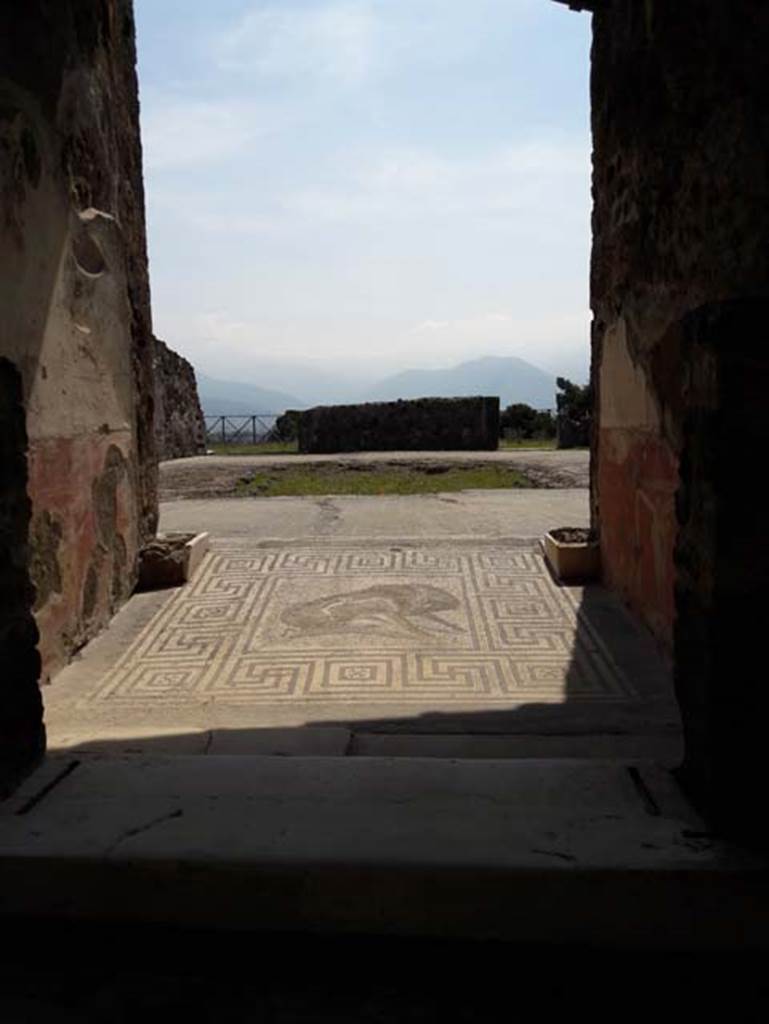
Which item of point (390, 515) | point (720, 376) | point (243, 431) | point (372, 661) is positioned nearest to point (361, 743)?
point (372, 661)

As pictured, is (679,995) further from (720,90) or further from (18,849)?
(720,90)

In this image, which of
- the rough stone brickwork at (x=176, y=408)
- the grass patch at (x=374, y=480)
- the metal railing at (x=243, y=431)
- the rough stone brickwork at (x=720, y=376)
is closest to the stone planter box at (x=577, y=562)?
the rough stone brickwork at (x=720, y=376)

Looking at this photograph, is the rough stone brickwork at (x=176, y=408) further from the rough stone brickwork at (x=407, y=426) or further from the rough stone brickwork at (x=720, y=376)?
the rough stone brickwork at (x=720, y=376)

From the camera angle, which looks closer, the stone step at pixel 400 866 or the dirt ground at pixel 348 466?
the stone step at pixel 400 866

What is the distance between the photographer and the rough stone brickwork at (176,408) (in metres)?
11.4

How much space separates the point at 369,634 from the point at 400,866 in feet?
6.18

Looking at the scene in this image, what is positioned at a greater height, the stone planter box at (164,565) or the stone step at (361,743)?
the stone planter box at (164,565)

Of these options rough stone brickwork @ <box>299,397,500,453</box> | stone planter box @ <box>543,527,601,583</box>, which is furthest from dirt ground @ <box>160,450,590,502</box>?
stone planter box @ <box>543,527,601,583</box>

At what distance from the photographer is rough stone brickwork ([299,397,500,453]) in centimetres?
1206

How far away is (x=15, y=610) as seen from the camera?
1576 millimetres

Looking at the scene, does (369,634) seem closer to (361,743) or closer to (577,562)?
(361,743)

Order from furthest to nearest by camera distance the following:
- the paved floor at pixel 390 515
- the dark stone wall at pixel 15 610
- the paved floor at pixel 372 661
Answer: the paved floor at pixel 390 515, the paved floor at pixel 372 661, the dark stone wall at pixel 15 610

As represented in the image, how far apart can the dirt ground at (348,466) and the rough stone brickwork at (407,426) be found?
2158mm

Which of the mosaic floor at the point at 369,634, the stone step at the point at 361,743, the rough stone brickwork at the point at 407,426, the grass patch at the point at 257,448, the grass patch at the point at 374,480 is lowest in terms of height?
the stone step at the point at 361,743
